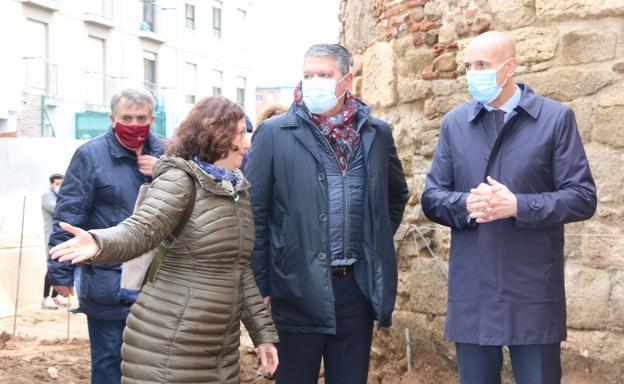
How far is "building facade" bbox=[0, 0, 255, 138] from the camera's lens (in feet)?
86.5

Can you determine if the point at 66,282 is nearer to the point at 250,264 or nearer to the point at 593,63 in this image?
the point at 250,264

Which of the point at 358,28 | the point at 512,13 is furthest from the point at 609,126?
the point at 358,28

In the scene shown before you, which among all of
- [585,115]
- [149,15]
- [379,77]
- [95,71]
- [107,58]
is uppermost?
[149,15]

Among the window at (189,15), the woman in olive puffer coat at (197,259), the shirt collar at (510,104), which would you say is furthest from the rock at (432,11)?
the window at (189,15)

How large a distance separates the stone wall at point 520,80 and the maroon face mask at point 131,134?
6.51 feet

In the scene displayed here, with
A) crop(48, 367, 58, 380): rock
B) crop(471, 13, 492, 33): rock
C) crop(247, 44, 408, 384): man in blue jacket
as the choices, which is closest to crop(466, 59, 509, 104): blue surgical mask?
crop(247, 44, 408, 384): man in blue jacket

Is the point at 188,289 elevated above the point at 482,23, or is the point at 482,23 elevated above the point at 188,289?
the point at 482,23

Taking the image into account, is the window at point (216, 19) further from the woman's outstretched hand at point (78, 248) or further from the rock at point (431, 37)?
the woman's outstretched hand at point (78, 248)

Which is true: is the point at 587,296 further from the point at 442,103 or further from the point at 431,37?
the point at 431,37

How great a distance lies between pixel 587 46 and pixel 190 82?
105 ft

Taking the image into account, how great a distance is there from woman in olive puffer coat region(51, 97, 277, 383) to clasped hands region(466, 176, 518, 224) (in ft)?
3.09

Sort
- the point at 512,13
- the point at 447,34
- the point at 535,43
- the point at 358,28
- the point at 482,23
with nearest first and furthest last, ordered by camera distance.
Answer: the point at 535,43 < the point at 512,13 < the point at 482,23 < the point at 447,34 < the point at 358,28

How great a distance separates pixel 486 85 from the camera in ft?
13.1

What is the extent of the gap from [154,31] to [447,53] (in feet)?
95.9
